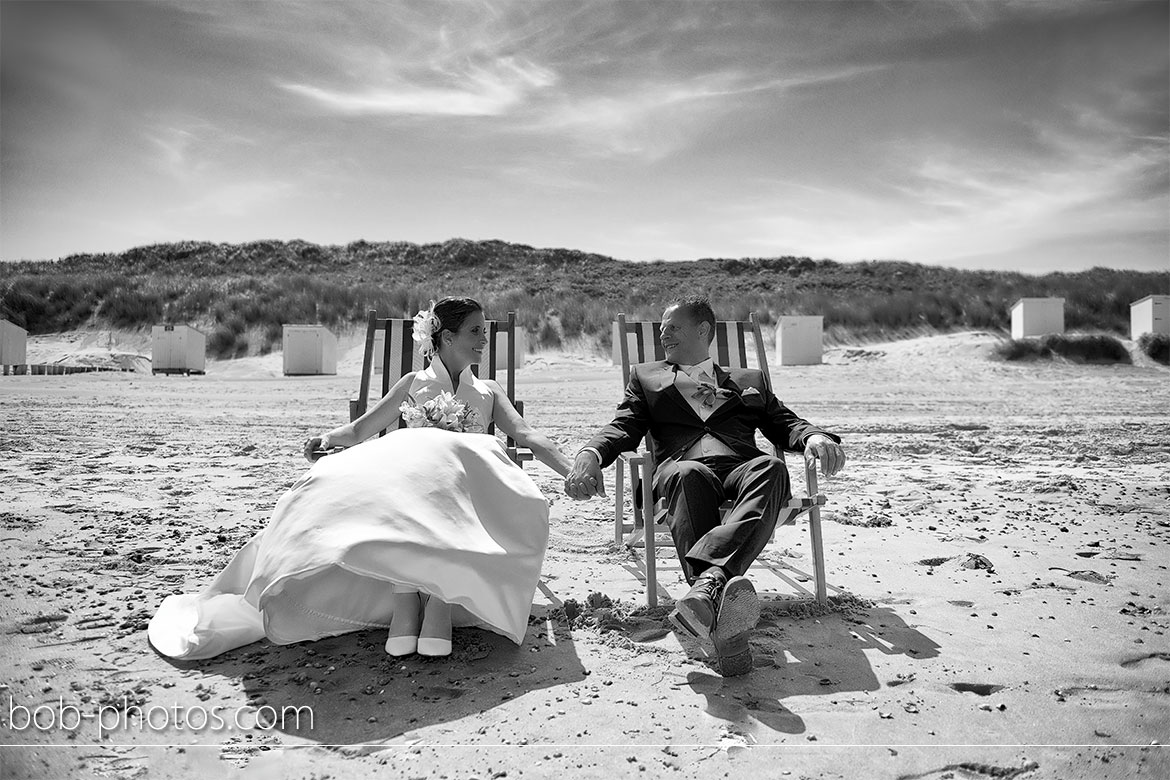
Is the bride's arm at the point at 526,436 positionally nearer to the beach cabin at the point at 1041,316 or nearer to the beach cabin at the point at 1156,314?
the beach cabin at the point at 1041,316

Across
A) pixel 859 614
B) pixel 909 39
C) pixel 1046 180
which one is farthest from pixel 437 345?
pixel 1046 180

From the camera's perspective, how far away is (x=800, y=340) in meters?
20.8

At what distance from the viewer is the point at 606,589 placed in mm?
3385

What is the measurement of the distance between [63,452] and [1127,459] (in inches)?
377

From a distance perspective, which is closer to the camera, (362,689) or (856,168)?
(362,689)

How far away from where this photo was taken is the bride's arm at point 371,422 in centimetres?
311

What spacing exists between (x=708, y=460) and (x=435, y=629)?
129 centimetres

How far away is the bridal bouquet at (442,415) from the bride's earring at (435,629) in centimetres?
76

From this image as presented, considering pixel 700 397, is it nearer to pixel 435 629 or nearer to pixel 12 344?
pixel 435 629

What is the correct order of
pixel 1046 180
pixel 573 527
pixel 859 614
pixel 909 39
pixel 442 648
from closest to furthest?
1. pixel 442 648
2. pixel 859 614
3. pixel 573 527
4. pixel 909 39
5. pixel 1046 180

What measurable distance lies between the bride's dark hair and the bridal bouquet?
1.07ft

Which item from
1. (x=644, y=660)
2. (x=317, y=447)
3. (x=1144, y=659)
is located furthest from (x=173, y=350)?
(x=1144, y=659)

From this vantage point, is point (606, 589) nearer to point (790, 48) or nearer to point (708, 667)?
point (708, 667)

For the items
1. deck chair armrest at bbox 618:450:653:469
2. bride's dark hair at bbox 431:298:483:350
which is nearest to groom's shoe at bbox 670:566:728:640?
deck chair armrest at bbox 618:450:653:469
